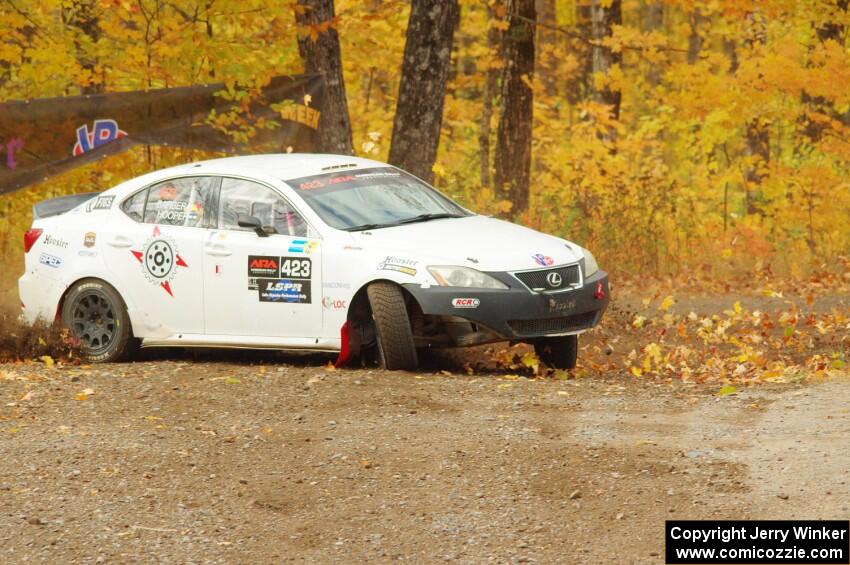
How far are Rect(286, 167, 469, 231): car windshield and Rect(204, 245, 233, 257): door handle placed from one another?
72cm

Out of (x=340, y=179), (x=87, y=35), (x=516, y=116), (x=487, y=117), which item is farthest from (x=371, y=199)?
(x=487, y=117)

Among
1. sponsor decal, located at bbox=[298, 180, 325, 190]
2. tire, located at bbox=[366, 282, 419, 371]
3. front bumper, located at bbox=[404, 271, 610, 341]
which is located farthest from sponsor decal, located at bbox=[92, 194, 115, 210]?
front bumper, located at bbox=[404, 271, 610, 341]

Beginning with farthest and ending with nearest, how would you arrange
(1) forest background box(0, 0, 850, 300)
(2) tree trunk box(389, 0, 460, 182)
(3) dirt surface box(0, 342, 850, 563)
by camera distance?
(1) forest background box(0, 0, 850, 300)
(2) tree trunk box(389, 0, 460, 182)
(3) dirt surface box(0, 342, 850, 563)

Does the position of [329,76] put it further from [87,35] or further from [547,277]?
[547,277]

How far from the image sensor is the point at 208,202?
32.7ft

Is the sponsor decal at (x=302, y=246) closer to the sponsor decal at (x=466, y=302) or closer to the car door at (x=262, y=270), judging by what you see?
the car door at (x=262, y=270)

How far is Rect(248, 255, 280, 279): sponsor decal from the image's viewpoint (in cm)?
948

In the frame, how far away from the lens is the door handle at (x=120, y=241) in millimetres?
10117

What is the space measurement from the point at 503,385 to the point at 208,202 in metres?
2.95

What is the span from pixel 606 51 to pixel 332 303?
11822mm

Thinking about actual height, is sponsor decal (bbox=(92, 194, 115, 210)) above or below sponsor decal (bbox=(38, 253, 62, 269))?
above

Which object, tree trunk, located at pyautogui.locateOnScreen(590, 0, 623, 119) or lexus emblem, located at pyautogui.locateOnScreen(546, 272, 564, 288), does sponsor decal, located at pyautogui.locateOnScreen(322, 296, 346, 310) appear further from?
tree trunk, located at pyautogui.locateOnScreen(590, 0, 623, 119)

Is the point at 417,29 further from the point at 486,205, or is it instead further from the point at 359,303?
the point at 359,303

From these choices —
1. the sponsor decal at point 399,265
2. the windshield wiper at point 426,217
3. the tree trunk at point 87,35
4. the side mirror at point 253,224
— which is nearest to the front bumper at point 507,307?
the sponsor decal at point 399,265
